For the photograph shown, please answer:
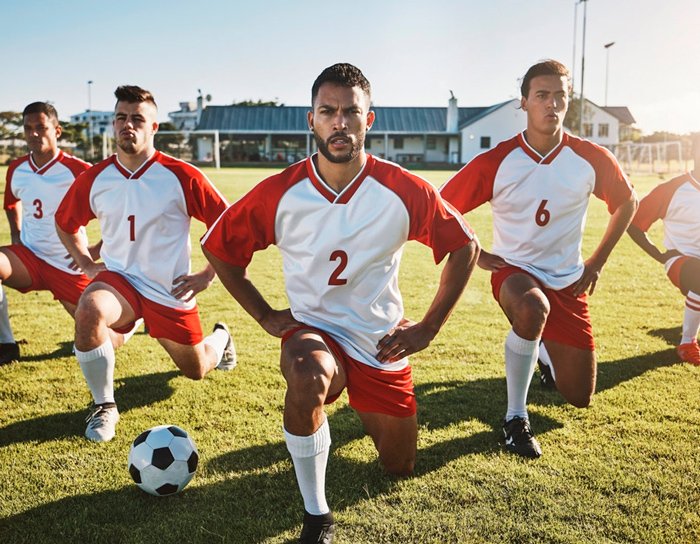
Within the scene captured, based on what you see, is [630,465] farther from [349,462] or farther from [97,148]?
[97,148]

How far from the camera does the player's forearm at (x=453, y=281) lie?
126 inches

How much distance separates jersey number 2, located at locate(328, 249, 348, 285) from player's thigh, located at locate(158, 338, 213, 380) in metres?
1.84

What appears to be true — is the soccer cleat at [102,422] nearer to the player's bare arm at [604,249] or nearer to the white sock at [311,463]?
the white sock at [311,463]

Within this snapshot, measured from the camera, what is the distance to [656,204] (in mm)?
6008

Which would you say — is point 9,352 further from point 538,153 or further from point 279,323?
point 538,153

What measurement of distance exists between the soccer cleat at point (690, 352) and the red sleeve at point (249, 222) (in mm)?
4060

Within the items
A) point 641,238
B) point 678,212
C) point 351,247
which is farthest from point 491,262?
point 678,212

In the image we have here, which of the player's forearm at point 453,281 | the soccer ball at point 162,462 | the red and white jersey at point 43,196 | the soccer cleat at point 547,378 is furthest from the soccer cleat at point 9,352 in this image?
the soccer cleat at point 547,378

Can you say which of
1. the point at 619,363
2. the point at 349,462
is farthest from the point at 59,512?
the point at 619,363

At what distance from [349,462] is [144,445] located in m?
1.17

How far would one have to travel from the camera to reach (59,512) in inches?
121

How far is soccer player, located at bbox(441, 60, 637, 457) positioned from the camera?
421cm

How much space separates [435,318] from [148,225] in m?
2.44

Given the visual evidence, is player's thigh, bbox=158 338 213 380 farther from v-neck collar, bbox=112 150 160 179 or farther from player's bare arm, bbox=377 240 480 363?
player's bare arm, bbox=377 240 480 363
